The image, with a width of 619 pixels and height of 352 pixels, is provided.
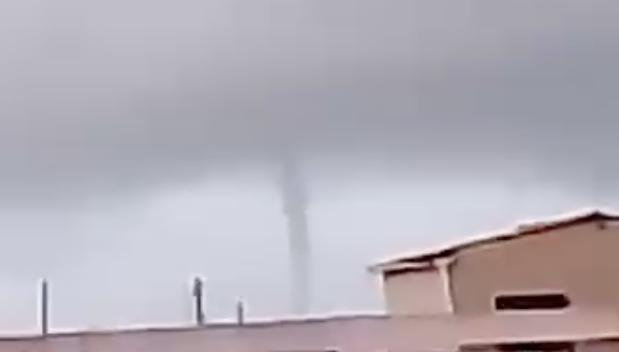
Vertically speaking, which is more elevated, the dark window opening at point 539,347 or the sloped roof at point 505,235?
the sloped roof at point 505,235

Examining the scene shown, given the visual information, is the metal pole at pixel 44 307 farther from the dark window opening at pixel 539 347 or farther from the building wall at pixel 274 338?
the dark window opening at pixel 539 347

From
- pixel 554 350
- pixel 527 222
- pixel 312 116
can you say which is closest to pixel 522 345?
pixel 554 350

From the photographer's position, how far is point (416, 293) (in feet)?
9.99

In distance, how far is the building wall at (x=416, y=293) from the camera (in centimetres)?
304

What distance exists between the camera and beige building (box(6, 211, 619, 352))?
304 centimetres

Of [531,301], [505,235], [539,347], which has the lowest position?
[539,347]

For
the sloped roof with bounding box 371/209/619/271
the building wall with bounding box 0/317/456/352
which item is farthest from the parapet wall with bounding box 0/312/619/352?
the sloped roof with bounding box 371/209/619/271

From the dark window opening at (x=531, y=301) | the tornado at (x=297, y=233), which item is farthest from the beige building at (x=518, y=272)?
the tornado at (x=297, y=233)

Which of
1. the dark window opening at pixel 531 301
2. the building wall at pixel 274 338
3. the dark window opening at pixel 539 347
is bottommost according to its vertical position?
the dark window opening at pixel 539 347

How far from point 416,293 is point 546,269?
31 cm

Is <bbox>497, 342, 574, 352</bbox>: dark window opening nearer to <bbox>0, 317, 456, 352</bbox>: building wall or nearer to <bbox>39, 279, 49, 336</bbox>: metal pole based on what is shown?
<bbox>0, 317, 456, 352</bbox>: building wall

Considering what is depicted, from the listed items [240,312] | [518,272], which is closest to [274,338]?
[240,312]

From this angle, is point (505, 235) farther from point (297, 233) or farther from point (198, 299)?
point (198, 299)

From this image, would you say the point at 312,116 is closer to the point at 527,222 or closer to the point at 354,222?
the point at 354,222
